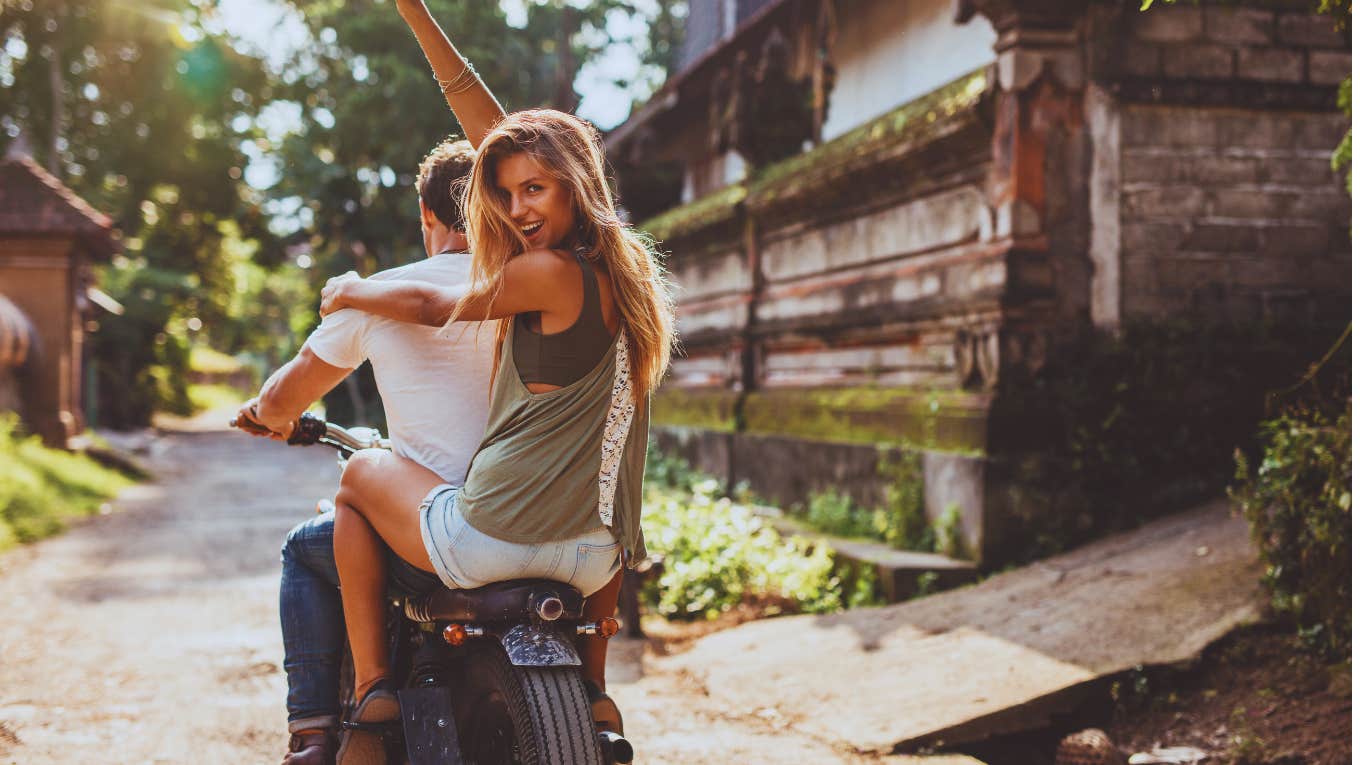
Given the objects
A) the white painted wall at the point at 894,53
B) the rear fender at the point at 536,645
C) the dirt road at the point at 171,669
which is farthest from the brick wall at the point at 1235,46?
the rear fender at the point at 536,645

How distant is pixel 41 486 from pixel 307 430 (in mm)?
10238

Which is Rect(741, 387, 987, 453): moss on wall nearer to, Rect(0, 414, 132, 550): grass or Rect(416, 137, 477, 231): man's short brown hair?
Rect(416, 137, 477, 231): man's short brown hair

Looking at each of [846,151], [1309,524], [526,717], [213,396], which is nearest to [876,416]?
[846,151]

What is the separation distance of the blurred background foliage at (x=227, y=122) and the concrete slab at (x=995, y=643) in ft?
43.8

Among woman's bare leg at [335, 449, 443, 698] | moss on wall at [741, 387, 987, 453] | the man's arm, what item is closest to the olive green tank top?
woman's bare leg at [335, 449, 443, 698]

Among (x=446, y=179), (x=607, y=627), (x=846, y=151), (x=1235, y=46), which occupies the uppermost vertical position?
(x=1235, y=46)

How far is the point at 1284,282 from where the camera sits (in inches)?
279

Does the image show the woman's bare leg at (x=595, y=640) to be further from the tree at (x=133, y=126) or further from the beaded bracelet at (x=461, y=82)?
the tree at (x=133, y=126)

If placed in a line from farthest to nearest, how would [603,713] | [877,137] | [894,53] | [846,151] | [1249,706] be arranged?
[894,53], [846,151], [877,137], [1249,706], [603,713]

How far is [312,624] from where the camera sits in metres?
3.25

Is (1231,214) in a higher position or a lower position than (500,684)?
higher

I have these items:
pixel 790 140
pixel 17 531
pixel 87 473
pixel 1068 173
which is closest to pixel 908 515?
pixel 1068 173

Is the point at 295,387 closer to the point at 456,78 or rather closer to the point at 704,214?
the point at 456,78

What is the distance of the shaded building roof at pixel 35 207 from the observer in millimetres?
16156
